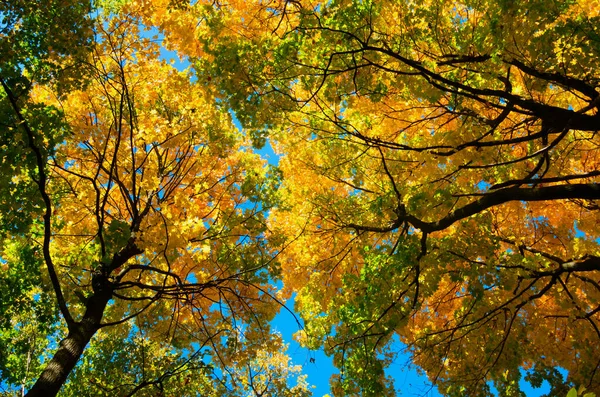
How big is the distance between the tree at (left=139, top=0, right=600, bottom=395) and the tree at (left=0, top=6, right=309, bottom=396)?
3.63ft

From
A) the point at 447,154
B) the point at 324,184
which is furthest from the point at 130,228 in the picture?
the point at 324,184

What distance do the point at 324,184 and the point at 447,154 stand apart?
176 inches

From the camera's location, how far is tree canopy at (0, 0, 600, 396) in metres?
4.60

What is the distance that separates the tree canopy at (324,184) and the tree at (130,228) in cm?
5

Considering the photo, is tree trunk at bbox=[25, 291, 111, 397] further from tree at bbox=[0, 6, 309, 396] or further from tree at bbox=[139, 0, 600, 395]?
tree at bbox=[139, 0, 600, 395]

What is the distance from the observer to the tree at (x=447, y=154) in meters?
4.53

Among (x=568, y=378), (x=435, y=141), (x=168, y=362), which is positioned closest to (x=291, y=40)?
(x=435, y=141)

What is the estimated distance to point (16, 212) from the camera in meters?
4.80

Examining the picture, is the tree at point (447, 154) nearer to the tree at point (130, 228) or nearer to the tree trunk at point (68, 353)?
the tree at point (130, 228)

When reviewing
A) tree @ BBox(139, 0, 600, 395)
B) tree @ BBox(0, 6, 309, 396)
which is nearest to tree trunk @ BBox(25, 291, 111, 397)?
tree @ BBox(0, 6, 309, 396)

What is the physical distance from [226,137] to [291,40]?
285 centimetres

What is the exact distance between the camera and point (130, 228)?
17.7 feet

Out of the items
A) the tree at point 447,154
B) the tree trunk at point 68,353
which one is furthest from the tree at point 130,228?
the tree at point 447,154

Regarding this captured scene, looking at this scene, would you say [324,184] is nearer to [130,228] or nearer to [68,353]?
[130,228]
